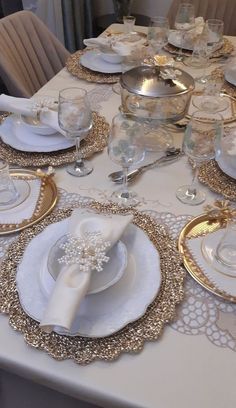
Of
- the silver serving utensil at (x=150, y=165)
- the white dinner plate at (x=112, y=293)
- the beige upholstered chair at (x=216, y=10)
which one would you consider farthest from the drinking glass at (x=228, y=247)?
the beige upholstered chair at (x=216, y=10)

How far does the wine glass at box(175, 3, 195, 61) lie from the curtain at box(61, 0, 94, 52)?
1.40 m

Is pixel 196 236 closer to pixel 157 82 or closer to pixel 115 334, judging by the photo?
pixel 115 334

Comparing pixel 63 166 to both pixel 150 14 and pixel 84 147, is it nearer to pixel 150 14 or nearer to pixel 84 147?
pixel 84 147

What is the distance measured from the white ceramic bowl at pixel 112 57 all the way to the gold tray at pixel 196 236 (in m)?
0.72

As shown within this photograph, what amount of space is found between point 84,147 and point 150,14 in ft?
8.71

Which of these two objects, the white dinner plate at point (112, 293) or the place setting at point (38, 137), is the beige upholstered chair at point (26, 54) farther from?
the white dinner plate at point (112, 293)

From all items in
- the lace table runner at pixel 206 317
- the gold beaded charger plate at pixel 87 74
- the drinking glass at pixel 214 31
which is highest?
the drinking glass at pixel 214 31

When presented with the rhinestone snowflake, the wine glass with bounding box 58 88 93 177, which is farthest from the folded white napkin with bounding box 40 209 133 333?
the wine glass with bounding box 58 88 93 177

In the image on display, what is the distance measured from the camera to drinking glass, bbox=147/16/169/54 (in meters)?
1.22

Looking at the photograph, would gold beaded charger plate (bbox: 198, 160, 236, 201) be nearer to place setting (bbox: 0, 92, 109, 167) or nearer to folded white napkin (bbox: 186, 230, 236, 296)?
folded white napkin (bbox: 186, 230, 236, 296)

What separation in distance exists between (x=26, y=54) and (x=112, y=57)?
1.29 ft

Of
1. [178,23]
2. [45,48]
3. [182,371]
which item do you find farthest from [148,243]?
[45,48]

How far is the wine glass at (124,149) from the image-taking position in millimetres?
763

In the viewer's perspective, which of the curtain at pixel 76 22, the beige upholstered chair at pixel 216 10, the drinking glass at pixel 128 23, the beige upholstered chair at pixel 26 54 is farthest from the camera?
the curtain at pixel 76 22
